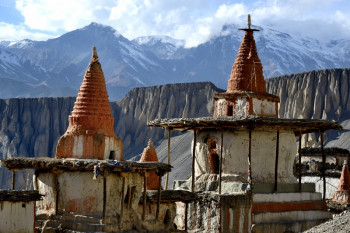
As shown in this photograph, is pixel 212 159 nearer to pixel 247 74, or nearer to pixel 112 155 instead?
pixel 247 74

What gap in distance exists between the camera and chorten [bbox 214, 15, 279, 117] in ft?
89.4

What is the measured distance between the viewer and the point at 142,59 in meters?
178

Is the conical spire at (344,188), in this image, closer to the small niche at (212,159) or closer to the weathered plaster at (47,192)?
the small niche at (212,159)

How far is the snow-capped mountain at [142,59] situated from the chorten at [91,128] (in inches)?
5140

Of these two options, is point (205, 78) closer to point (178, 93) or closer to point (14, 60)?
point (14, 60)

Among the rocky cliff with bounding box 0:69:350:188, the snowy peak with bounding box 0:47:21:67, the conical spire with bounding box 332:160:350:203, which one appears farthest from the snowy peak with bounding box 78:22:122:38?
the conical spire with bounding box 332:160:350:203

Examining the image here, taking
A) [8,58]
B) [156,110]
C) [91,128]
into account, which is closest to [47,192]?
[91,128]

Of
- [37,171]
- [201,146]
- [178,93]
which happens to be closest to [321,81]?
[178,93]

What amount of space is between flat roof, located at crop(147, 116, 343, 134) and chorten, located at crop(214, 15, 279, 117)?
175 centimetres

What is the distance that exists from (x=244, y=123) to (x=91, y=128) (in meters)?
5.88

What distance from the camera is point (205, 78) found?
167 meters

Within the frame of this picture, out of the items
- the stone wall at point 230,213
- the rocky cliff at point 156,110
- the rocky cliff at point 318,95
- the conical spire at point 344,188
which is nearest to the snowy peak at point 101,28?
the rocky cliff at point 156,110

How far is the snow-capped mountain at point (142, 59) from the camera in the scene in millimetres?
158125

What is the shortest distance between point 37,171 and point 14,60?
143643 millimetres
